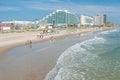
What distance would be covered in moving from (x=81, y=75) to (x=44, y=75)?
220 centimetres

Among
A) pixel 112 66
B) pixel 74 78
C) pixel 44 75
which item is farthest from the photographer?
pixel 112 66

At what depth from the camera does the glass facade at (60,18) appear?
152 meters

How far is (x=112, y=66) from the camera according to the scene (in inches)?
673

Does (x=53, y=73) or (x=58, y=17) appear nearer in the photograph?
(x=53, y=73)

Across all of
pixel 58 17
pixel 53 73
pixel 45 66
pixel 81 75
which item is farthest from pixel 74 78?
pixel 58 17

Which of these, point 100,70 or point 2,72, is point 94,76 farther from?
point 2,72

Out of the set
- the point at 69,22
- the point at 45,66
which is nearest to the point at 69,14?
the point at 69,22

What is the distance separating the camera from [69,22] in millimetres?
157875

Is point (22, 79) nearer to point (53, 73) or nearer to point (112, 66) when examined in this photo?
point (53, 73)

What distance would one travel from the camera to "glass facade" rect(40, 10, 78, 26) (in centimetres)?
15250

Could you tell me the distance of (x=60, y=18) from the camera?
153 meters

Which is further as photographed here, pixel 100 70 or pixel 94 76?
pixel 100 70

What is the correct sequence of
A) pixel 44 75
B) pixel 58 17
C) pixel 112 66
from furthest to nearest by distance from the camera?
pixel 58 17 → pixel 112 66 → pixel 44 75

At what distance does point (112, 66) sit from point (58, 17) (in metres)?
137
